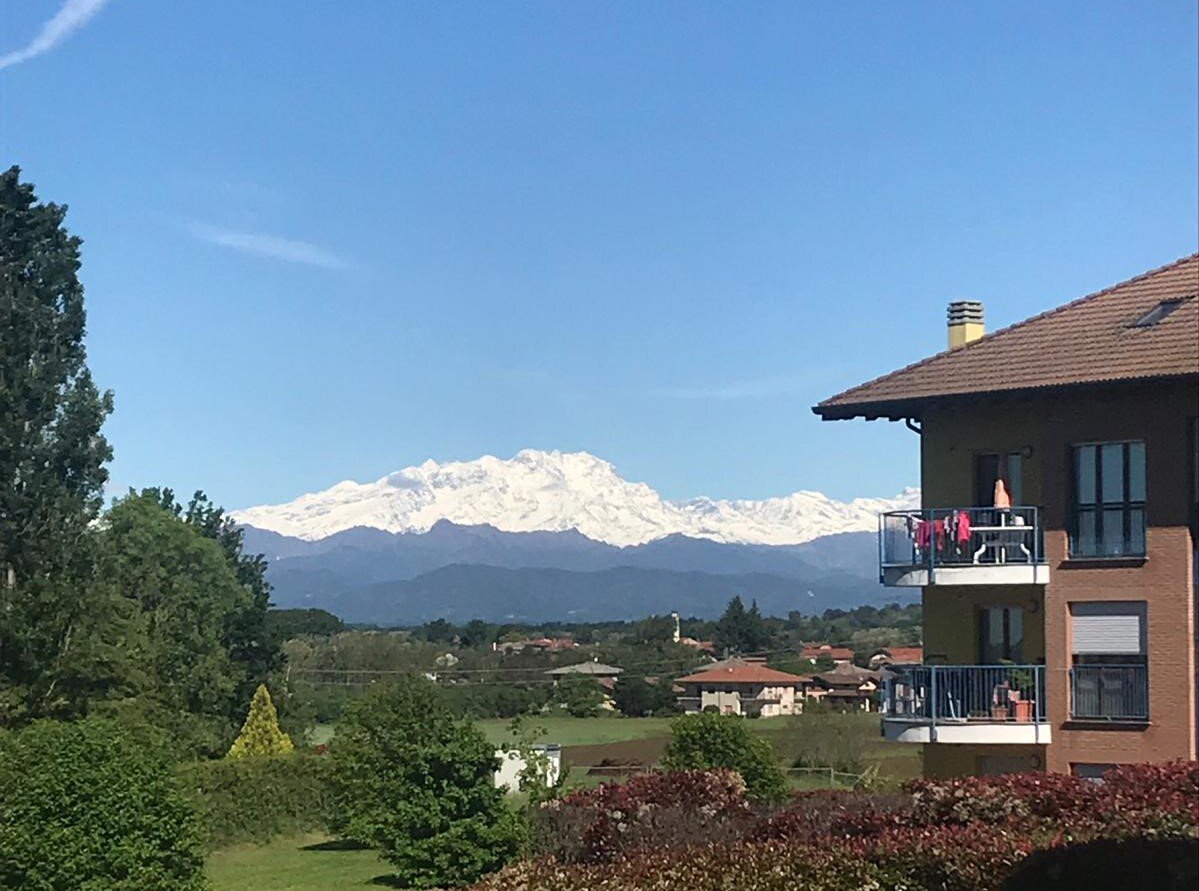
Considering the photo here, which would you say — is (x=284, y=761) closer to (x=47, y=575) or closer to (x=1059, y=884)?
(x=47, y=575)

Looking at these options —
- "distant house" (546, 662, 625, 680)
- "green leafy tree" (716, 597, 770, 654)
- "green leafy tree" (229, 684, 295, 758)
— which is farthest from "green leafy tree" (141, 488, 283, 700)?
"green leafy tree" (716, 597, 770, 654)

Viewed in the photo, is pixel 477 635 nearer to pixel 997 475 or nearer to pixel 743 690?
pixel 743 690

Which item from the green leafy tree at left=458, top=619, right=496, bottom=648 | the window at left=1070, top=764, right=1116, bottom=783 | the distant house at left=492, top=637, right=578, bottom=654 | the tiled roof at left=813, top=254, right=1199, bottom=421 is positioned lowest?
the distant house at left=492, top=637, right=578, bottom=654

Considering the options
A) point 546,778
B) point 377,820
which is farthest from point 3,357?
point 546,778

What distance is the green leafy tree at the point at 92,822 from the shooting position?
19.8m

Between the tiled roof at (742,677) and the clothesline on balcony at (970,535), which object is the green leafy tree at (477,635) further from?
the clothesline on balcony at (970,535)

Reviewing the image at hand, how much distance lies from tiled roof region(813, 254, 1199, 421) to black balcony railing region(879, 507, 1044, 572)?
172 centimetres

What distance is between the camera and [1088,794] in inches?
530

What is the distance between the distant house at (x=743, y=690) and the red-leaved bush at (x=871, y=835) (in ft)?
216

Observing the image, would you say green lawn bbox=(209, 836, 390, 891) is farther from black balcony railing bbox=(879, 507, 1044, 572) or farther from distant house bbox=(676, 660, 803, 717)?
distant house bbox=(676, 660, 803, 717)

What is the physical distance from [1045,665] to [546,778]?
6833 mm

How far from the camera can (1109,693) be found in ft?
75.1

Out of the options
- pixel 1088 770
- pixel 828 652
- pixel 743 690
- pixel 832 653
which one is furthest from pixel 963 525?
pixel 828 652

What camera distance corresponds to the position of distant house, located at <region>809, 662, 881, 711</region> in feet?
251
